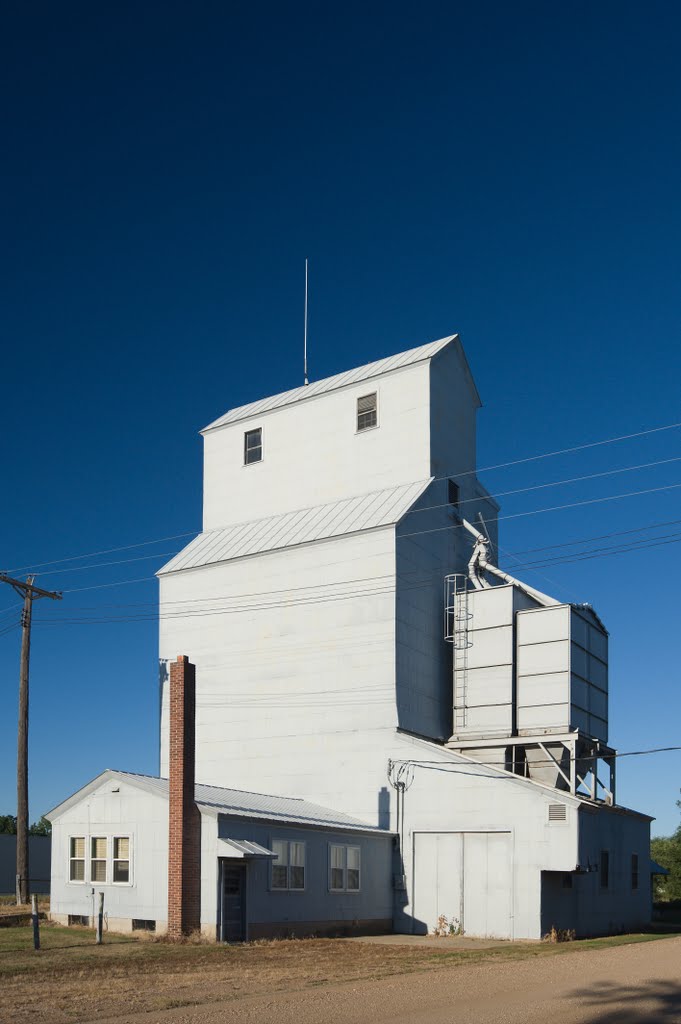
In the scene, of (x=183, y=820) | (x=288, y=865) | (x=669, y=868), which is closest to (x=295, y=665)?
(x=288, y=865)

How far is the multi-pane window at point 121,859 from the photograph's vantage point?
32.2 meters

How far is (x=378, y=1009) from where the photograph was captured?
16797 mm

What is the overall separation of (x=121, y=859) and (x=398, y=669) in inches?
480

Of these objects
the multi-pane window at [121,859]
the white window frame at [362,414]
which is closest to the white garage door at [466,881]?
the multi-pane window at [121,859]

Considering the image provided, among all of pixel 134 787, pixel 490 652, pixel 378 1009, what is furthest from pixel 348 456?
pixel 378 1009

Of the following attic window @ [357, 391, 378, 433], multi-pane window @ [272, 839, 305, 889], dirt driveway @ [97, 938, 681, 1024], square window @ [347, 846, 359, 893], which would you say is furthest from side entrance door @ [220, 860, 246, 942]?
attic window @ [357, 391, 378, 433]

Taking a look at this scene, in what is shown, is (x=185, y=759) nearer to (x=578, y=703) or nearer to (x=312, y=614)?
(x=312, y=614)

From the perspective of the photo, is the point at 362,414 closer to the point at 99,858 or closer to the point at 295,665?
the point at 295,665

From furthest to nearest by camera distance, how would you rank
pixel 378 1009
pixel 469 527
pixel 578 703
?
1. pixel 469 527
2. pixel 578 703
3. pixel 378 1009

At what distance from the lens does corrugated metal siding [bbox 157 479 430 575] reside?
42.6 metres

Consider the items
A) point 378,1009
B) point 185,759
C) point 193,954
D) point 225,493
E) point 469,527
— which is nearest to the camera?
point 378,1009

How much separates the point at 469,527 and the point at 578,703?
8.67 m

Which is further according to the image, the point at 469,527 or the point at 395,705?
the point at 469,527

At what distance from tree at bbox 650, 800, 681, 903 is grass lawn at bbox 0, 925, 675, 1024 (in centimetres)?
5074
